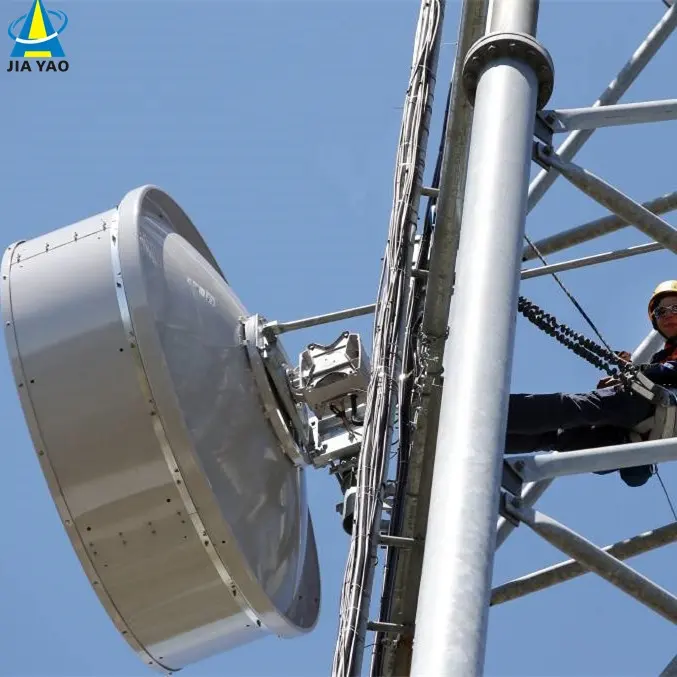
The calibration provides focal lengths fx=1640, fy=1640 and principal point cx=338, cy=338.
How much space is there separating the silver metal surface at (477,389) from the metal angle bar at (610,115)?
0.78 metres

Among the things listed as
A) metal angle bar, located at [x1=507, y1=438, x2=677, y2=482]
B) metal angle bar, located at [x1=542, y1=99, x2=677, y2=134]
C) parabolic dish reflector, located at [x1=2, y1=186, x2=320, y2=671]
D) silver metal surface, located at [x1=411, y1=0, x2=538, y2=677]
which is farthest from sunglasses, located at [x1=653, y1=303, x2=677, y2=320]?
silver metal surface, located at [x1=411, y1=0, x2=538, y2=677]

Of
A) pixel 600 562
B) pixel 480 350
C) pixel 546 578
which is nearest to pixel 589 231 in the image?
pixel 546 578

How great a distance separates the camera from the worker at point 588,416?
14375 millimetres

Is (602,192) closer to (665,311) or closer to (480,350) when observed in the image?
(480,350)

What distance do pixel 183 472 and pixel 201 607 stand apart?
1.30 m

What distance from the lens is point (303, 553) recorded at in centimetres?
1538

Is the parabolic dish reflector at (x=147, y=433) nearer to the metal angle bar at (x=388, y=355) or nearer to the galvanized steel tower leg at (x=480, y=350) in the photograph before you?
the metal angle bar at (x=388, y=355)

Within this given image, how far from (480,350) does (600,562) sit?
9.21ft

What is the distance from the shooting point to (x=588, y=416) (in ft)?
47.3

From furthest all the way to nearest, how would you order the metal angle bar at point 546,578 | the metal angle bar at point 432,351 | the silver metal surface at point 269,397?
the silver metal surface at point 269,397 < the metal angle bar at point 546,578 < the metal angle bar at point 432,351

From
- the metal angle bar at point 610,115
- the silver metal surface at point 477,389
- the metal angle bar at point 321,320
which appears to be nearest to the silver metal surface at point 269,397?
the metal angle bar at point 321,320

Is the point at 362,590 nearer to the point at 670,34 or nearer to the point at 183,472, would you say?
the point at 183,472

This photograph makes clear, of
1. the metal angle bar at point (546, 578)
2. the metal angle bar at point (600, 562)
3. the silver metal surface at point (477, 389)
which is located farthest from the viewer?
the metal angle bar at point (546, 578)

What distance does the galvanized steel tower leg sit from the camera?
867 centimetres
